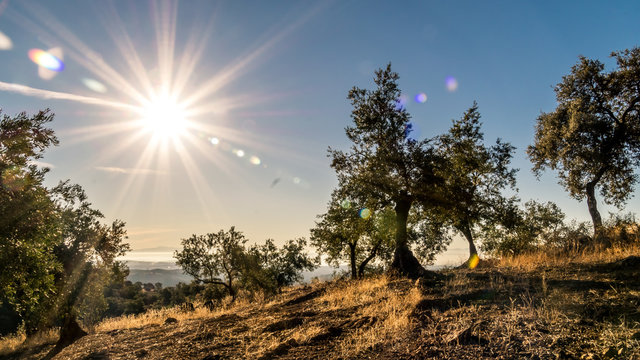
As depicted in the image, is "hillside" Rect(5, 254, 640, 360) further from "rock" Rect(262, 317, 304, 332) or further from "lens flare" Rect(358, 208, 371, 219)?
"lens flare" Rect(358, 208, 371, 219)

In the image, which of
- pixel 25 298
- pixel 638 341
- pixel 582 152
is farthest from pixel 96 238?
pixel 582 152

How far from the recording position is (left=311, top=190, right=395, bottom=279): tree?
19453mm

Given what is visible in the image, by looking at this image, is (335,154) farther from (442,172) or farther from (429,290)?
(429,290)

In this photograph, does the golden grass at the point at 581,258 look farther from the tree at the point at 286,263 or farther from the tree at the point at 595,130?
the tree at the point at 286,263

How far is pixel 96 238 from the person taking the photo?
59.3 ft

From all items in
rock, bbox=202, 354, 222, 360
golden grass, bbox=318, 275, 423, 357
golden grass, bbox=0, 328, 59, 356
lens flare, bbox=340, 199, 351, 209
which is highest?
lens flare, bbox=340, 199, 351, 209

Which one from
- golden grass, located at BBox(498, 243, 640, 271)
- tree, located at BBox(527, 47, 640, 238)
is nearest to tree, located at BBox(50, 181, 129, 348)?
golden grass, located at BBox(498, 243, 640, 271)

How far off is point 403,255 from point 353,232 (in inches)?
261

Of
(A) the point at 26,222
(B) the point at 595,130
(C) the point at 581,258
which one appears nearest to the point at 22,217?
(A) the point at 26,222

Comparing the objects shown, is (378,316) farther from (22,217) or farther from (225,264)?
(225,264)

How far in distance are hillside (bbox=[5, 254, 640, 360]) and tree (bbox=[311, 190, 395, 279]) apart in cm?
911

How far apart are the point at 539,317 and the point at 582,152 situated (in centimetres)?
1856

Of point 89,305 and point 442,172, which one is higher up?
point 442,172

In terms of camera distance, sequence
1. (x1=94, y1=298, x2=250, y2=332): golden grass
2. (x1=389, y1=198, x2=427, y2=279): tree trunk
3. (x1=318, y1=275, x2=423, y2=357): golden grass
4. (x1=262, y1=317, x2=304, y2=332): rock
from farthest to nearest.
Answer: (x1=389, y1=198, x2=427, y2=279): tree trunk, (x1=94, y1=298, x2=250, y2=332): golden grass, (x1=262, y1=317, x2=304, y2=332): rock, (x1=318, y1=275, x2=423, y2=357): golden grass
